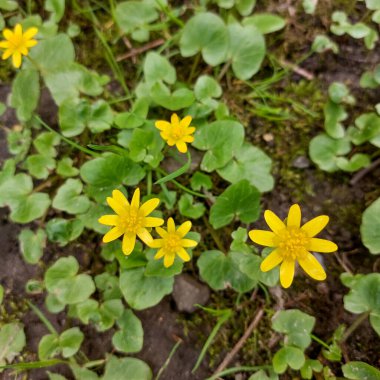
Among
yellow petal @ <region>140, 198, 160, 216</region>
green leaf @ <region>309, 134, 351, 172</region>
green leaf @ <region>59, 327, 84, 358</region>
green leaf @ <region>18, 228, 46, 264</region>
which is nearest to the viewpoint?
yellow petal @ <region>140, 198, 160, 216</region>

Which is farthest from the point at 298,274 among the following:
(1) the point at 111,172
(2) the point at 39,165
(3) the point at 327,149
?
(2) the point at 39,165

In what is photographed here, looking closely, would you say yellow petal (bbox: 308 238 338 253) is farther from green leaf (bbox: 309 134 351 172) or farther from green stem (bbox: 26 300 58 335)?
green stem (bbox: 26 300 58 335)

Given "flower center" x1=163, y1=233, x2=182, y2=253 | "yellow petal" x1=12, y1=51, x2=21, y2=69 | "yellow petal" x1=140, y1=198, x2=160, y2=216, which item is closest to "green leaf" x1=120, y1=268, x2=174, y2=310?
"flower center" x1=163, y1=233, x2=182, y2=253

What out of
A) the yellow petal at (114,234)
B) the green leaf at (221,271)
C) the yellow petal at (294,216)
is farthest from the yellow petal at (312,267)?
the yellow petal at (114,234)

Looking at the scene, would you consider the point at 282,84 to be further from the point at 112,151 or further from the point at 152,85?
the point at 112,151

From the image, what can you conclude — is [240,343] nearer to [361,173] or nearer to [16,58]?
[361,173]

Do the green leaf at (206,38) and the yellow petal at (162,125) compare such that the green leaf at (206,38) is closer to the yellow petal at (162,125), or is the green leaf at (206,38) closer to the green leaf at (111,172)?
the yellow petal at (162,125)
